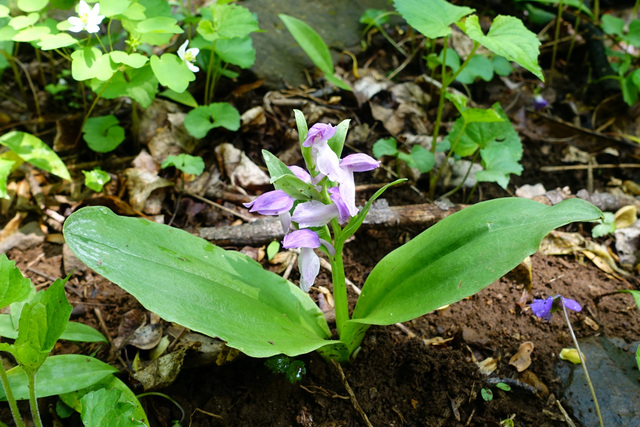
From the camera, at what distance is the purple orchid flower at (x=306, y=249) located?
1244mm

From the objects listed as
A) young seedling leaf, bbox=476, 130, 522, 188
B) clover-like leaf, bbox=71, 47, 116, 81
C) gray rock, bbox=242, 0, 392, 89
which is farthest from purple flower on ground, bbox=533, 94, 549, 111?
clover-like leaf, bbox=71, 47, 116, 81

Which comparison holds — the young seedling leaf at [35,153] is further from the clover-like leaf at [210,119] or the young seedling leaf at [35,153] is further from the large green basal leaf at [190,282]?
the large green basal leaf at [190,282]

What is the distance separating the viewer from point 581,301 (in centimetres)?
189

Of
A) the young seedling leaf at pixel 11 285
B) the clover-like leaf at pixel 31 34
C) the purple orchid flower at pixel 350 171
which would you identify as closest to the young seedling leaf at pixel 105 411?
the young seedling leaf at pixel 11 285

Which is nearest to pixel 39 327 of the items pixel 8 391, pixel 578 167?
pixel 8 391

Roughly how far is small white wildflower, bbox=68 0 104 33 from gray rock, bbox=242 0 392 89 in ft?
3.38

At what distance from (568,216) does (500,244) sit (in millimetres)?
181

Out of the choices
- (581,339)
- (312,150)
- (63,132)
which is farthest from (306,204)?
(63,132)

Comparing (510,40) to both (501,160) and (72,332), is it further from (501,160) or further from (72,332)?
(72,332)

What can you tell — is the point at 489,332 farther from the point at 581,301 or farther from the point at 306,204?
the point at 306,204

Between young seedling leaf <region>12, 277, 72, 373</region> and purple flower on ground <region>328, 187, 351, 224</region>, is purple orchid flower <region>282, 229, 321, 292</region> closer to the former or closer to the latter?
purple flower on ground <region>328, 187, 351, 224</region>

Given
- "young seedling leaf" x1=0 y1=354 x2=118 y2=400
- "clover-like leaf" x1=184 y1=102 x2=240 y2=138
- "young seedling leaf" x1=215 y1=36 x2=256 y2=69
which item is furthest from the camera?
"young seedling leaf" x1=215 y1=36 x2=256 y2=69

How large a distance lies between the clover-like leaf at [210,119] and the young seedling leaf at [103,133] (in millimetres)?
379

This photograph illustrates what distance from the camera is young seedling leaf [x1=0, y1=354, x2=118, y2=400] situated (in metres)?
1.39
